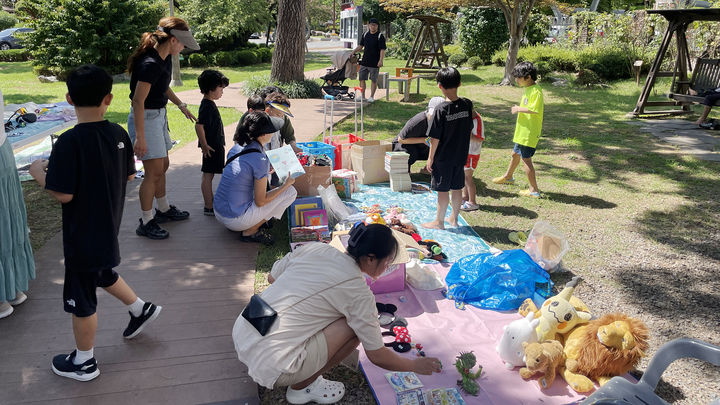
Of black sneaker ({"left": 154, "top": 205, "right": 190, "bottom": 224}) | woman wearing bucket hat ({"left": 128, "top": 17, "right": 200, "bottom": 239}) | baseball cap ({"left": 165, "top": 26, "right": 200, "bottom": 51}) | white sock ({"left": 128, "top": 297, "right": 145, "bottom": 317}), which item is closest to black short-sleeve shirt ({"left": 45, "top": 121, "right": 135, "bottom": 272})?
white sock ({"left": 128, "top": 297, "right": 145, "bottom": 317})

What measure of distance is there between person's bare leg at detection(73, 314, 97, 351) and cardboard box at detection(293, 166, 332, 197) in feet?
9.42

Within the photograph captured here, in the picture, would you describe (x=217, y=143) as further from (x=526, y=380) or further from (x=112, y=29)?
(x=112, y=29)

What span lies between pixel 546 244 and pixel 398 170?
2508 millimetres

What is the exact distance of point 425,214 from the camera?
587cm

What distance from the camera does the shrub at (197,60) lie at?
21109 millimetres

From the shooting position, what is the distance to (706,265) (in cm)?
466

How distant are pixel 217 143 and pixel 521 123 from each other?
11.9 feet

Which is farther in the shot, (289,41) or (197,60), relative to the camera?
(197,60)

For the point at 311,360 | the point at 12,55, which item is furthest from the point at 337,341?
the point at 12,55

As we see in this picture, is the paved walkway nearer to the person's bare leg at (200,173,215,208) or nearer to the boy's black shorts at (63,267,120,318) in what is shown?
the person's bare leg at (200,173,215,208)

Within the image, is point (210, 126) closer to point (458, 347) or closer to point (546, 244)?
point (458, 347)

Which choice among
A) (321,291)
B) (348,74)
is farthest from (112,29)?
(321,291)

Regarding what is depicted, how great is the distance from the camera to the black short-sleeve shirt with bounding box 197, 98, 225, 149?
16.7 feet

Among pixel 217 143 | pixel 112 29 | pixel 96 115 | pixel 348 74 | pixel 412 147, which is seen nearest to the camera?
pixel 96 115
